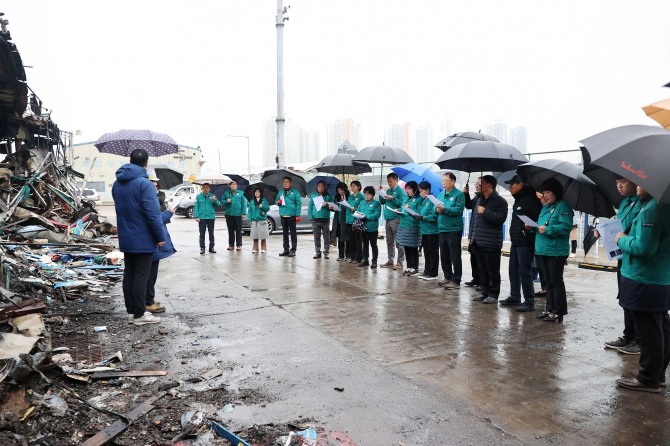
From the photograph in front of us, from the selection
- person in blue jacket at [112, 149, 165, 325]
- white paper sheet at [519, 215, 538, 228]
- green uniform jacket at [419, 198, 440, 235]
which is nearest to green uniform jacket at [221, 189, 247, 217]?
green uniform jacket at [419, 198, 440, 235]

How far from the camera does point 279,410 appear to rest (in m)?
3.62

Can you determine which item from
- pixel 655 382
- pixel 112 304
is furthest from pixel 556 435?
pixel 112 304

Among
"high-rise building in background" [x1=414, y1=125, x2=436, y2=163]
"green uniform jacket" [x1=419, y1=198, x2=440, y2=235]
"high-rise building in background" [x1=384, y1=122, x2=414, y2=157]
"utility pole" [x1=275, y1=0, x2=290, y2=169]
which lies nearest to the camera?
"green uniform jacket" [x1=419, y1=198, x2=440, y2=235]

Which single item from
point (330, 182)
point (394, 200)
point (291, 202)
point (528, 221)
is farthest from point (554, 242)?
point (291, 202)

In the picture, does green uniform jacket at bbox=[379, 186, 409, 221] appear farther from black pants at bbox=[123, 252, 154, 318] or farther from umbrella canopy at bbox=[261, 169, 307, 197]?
black pants at bbox=[123, 252, 154, 318]

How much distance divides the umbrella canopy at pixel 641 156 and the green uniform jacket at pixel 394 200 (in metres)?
5.76

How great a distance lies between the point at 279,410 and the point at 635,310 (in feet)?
9.89

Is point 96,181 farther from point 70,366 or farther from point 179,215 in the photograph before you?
point 70,366

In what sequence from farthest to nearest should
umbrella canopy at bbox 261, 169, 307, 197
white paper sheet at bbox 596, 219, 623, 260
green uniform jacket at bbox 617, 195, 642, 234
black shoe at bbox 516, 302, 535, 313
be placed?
umbrella canopy at bbox 261, 169, 307, 197
black shoe at bbox 516, 302, 535, 313
white paper sheet at bbox 596, 219, 623, 260
green uniform jacket at bbox 617, 195, 642, 234

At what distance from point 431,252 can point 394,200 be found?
1.43 meters

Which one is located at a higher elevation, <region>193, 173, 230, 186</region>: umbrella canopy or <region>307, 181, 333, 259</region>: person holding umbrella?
<region>193, 173, 230, 186</region>: umbrella canopy

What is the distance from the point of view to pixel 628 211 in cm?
417

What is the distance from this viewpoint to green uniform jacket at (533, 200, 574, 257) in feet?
19.0

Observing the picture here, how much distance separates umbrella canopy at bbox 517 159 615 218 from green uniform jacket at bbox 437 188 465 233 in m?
1.74
